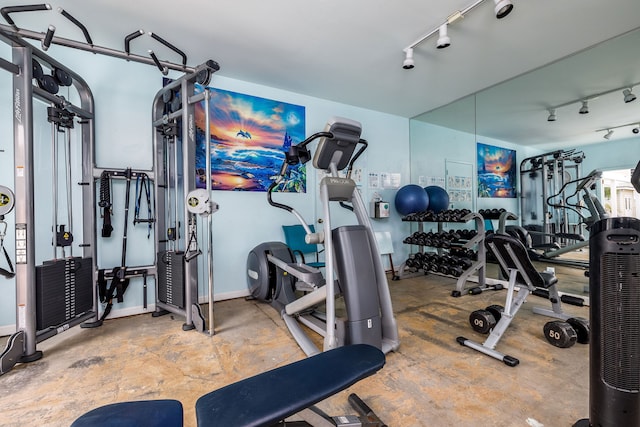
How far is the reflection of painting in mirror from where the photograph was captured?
5193mm

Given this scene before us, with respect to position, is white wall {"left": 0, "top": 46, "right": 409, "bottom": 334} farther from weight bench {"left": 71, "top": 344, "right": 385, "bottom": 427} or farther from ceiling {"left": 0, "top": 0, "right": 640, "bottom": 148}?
weight bench {"left": 71, "top": 344, "right": 385, "bottom": 427}

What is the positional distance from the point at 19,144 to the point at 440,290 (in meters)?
4.60

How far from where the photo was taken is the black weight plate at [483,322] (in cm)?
239

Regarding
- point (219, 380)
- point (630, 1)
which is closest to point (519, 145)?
point (630, 1)

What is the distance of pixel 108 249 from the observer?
9.70 ft

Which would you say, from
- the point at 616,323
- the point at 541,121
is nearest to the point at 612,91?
the point at 541,121

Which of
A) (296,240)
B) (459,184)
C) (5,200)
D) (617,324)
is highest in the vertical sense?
(459,184)

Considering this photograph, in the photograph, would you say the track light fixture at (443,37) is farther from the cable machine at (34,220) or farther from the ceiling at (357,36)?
the cable machine at (34,220)

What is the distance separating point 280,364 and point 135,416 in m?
1.28

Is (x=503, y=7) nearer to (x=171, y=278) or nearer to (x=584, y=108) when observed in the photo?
(x=584, y=108)

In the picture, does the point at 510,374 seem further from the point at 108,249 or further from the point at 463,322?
the point at 108,249

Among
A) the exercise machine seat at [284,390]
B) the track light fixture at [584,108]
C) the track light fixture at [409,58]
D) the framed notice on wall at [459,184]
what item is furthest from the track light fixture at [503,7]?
the track light fixture at [584,108]

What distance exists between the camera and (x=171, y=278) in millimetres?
2820

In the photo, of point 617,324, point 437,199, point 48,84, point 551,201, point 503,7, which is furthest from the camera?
point 551,201
